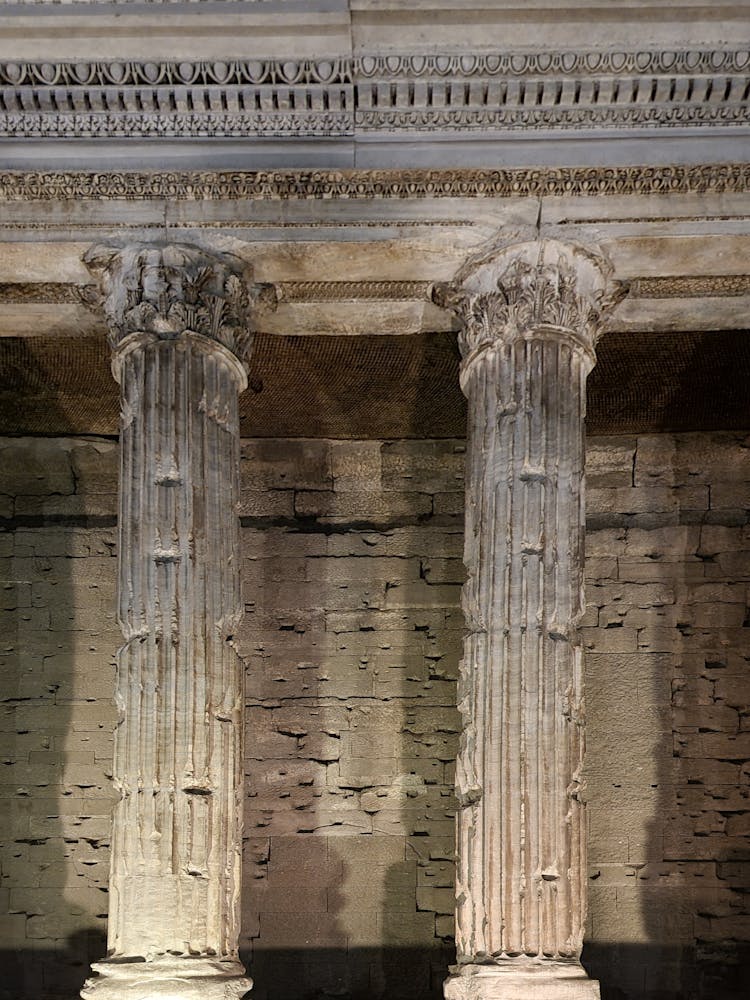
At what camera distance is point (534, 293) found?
724cm

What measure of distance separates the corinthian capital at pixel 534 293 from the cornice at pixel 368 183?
0.32 m

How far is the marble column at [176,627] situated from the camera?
6.55 meters

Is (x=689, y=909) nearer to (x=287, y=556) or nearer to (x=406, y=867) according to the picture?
(x=406, y=867)

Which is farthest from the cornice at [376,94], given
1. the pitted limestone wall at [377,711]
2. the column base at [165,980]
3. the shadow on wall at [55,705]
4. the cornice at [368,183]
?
the column base at [165,980]

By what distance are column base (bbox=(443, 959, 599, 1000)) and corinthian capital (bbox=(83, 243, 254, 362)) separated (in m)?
3.36

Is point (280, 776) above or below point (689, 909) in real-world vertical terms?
above

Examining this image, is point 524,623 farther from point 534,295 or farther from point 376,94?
point 376,94

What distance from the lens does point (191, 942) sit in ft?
21.4

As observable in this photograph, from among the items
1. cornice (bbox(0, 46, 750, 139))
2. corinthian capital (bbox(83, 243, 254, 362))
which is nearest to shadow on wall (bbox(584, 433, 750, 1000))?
cornice (bbox(0, 46, 750, 139))

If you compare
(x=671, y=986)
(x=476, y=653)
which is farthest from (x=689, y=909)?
(x=476, y=653)

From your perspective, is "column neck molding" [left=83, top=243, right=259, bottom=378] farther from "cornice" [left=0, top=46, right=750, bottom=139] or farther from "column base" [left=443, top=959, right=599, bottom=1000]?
"column base" [left=443, top=959, right=599, bottom=1000]

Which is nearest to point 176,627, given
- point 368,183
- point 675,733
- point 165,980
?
point 165,980

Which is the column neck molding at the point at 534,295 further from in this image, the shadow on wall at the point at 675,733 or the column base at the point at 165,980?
the column base at the point at 165,980

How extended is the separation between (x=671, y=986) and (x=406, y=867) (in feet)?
6.13
